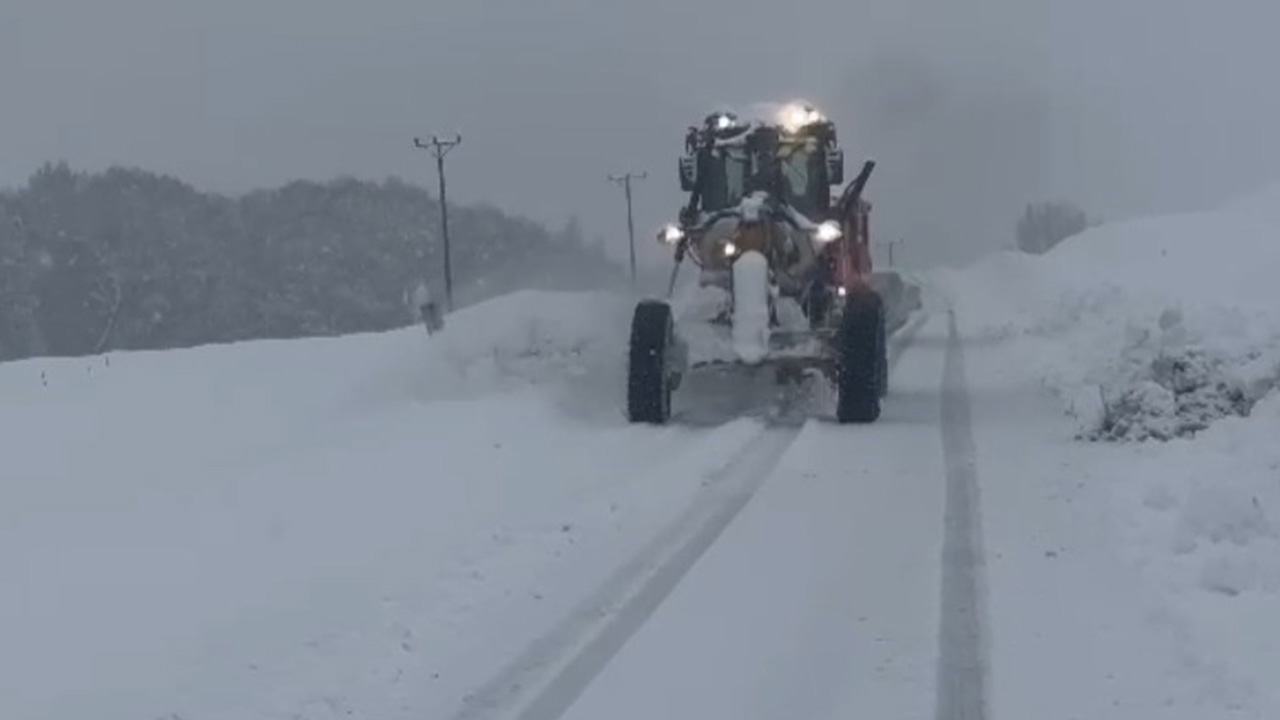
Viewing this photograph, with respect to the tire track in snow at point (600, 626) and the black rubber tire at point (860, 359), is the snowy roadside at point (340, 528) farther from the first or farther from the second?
the black rubber tire at point (860, 359)

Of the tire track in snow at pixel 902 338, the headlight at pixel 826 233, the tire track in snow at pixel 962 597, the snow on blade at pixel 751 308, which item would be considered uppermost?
the headlight at pixel 826 233

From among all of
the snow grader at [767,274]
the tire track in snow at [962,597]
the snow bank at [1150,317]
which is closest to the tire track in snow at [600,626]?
the tire track in snow at [962,597]

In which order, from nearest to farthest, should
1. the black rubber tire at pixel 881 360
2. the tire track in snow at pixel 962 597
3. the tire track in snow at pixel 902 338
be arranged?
the tire track in snow at pixel 962 597 < the black rubber tire at pixel 881 360 < the tire track in snow at pixel 902 338

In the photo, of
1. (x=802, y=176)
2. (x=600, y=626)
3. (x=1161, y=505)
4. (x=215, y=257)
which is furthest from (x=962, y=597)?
(x=215, y=257)

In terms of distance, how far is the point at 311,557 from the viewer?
33.3ft

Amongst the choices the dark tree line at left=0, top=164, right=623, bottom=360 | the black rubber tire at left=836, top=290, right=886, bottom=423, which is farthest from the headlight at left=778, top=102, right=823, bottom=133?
the dark tree line at left=0, top=164, right=623, bottom=360

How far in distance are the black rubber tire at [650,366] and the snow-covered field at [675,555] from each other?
0.42m

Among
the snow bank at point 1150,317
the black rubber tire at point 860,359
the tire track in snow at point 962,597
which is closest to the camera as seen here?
the tire track in snow at point 962,597

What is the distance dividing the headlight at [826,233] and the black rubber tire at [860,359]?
0.86 m

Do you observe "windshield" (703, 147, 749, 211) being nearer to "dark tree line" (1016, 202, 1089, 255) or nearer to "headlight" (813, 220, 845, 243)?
"headlight" (813, 220, 845, 243)

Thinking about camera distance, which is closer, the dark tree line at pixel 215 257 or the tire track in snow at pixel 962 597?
the tire track in snow at pixel 962 597

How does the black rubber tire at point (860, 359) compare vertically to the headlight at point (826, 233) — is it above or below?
below

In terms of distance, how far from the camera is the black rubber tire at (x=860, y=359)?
16.7 m

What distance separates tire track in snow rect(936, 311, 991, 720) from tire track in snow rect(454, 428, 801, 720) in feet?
4.51
